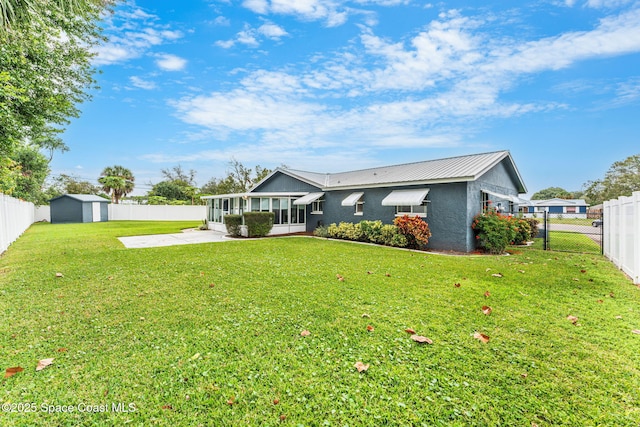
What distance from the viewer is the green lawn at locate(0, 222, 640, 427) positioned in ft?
8.35

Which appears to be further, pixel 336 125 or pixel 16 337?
pixel 336 125

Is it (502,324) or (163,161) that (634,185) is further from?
(163,161)

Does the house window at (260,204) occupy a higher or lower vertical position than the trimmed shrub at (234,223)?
higher

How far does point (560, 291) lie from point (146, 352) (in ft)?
26.5

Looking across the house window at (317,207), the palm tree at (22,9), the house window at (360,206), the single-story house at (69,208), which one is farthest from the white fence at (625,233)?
the single-story house at (69,208)

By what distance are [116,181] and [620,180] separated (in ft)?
281

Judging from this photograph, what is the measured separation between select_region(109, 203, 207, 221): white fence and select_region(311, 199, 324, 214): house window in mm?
22279

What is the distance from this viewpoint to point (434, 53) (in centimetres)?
1377

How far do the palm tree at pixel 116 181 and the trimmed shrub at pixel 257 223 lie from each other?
43644mm

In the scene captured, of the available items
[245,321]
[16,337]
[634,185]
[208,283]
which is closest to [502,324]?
[245,321]

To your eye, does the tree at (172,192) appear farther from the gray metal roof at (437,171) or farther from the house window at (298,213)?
the gray metal roof at (437,171)

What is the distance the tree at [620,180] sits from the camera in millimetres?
44062

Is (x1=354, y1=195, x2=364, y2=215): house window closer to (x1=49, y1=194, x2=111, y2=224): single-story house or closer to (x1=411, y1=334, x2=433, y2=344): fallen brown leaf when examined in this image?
(x1=411, y1=334, x2=433, y2=344): fallen brown leaf

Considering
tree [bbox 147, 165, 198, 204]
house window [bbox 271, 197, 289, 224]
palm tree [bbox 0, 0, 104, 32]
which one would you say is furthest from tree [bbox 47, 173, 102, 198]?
palm tree [bbox 0, 0, 104, 32]
